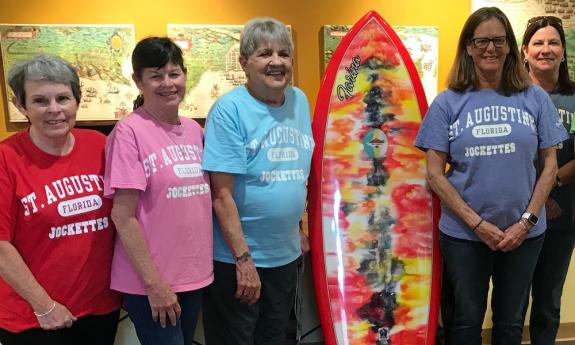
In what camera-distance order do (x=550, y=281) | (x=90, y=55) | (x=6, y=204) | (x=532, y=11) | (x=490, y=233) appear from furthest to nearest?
(x=532, y=11) → (x=90, y=55) → (x=550, y=281) → (x=490, y=233) → (x=6, y=204)

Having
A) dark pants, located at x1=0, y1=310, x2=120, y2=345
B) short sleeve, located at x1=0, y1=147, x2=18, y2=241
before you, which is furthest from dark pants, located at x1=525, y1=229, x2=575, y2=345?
short sleeve, located at x1=0, y1=147, x2=18, y2=241

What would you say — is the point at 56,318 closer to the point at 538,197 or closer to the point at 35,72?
the point at 35,72

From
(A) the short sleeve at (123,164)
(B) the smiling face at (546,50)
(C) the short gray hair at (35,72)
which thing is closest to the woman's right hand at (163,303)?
(A) the short sleeve at (123,164)

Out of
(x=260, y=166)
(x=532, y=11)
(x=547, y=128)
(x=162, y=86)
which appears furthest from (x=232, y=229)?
(x=532, y=11)

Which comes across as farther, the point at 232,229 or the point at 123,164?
the point at 232,229

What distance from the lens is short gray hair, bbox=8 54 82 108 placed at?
1106mm

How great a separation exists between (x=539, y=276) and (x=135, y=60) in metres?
1.64

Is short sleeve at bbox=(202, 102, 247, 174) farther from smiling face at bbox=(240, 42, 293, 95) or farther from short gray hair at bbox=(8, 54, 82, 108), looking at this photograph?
short gray hair at bbox=(8, 54, 82, 108)

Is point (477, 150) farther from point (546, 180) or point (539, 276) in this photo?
point (539, 276)

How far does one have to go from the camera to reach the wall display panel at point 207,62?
2.31 metres

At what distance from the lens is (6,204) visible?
107 centimetres

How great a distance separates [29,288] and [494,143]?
1.36m

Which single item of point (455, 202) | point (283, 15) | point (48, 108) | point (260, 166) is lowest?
point (455, 202)

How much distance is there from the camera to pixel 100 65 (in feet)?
7.40
